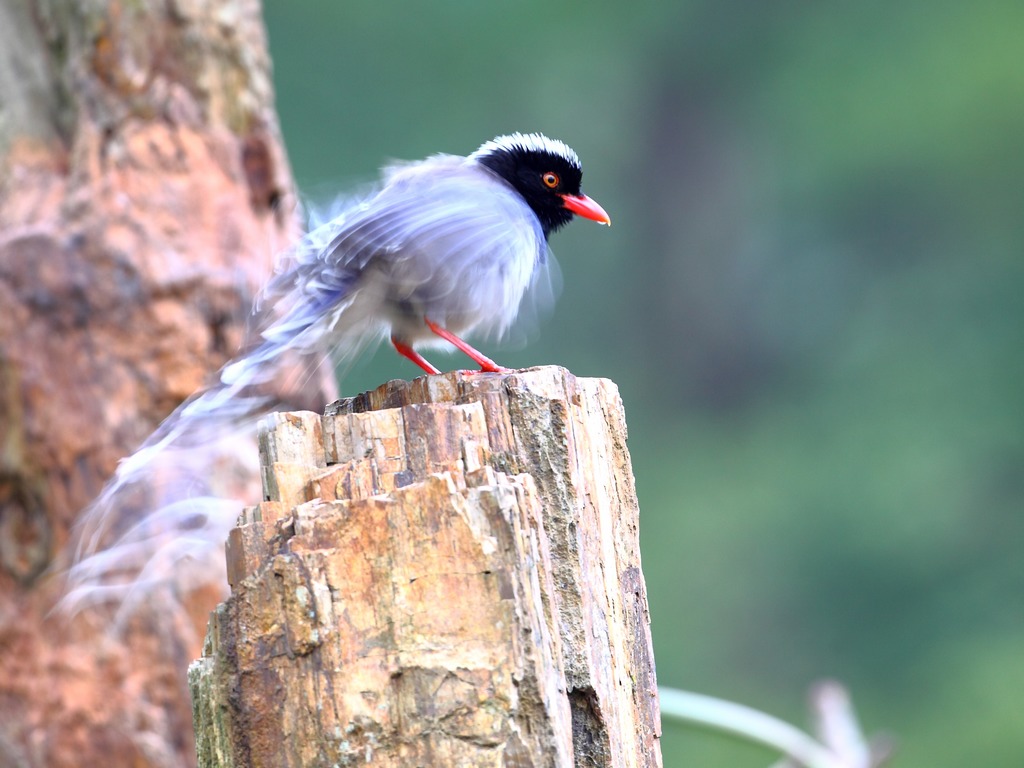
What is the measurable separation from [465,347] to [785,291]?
1281cm

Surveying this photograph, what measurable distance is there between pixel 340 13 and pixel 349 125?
202 centimetres

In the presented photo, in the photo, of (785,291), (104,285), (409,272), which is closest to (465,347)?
(409,272)

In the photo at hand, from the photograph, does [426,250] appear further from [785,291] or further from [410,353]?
[785,291]

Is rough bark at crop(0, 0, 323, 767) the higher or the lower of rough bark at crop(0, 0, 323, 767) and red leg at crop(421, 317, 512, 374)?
the higher

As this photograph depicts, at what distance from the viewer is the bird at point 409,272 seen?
3078mm

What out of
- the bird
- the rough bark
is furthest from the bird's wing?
the rough bark

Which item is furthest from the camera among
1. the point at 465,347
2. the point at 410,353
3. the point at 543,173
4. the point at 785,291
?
the point at 785,291

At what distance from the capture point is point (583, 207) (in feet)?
13.3

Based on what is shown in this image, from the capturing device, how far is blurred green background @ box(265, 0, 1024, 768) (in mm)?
14109

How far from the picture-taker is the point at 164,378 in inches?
179

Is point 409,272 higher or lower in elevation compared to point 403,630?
higher

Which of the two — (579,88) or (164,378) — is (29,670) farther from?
(579,88)

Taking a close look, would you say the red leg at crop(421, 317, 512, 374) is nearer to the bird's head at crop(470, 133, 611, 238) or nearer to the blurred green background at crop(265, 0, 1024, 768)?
the bird's head at crop(470, 133, 611, 238)

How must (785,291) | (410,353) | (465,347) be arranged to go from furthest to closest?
(785,291)
(410,353)
(465,347)
